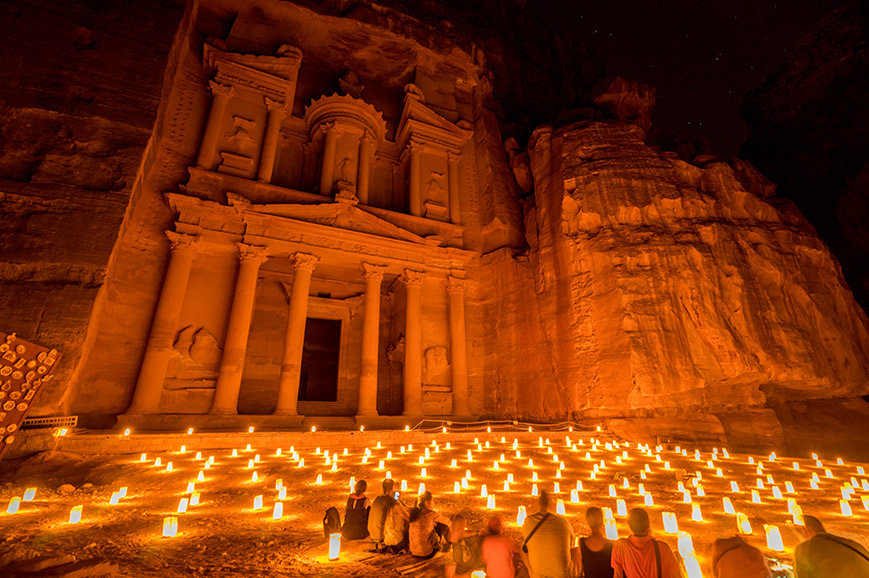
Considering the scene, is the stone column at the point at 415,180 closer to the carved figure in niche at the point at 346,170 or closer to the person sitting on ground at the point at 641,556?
the carved figure in niche at the point at 346,170

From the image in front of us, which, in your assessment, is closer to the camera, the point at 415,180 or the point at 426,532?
the point at 426,532

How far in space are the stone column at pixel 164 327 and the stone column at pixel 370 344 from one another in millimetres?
5930

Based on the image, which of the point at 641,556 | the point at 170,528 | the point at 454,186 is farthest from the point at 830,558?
the point at 454,186

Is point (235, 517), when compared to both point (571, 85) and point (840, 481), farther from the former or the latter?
point (571, 85)

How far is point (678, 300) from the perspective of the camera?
38.7 feet

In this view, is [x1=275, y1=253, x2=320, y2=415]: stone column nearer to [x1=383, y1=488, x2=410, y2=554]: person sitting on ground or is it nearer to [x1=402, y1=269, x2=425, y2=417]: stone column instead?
[x1=402, y1=269, x2=425, y2=417]: stone column

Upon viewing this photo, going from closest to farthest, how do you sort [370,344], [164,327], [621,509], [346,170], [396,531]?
[396,531] < [621,509] < [164,327] < [370,344] < [346,170]

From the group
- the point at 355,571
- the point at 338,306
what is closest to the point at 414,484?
the point at 355,571

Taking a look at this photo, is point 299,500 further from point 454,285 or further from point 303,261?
point 454,285

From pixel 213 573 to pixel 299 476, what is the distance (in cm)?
372

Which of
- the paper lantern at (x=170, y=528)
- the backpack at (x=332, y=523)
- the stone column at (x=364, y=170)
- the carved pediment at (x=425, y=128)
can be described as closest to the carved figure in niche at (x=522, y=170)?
the carved pediment at (x=425, y=128)

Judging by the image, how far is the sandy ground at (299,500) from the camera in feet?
12.7

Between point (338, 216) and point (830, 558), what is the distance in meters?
15.0

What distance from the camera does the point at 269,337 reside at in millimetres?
16125
